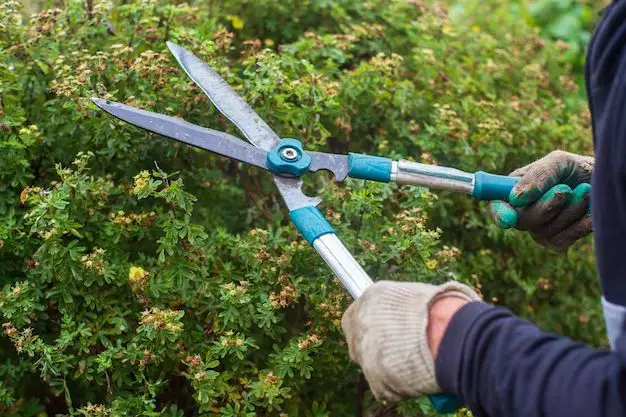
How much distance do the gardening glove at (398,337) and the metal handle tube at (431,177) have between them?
533mm

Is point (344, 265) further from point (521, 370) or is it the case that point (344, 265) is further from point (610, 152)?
point (610, 152)

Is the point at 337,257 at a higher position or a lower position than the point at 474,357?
lower

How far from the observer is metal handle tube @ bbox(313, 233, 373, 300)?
2.00 m

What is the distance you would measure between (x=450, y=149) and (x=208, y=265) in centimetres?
106

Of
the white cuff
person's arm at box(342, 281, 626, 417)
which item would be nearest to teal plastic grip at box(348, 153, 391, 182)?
person's arm at box(342, 281, 626, 417)

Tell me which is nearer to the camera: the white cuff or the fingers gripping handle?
the white cuff

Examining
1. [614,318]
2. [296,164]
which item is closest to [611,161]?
[614,318]

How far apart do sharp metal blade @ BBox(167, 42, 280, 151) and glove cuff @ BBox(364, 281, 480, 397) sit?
0.79 metres

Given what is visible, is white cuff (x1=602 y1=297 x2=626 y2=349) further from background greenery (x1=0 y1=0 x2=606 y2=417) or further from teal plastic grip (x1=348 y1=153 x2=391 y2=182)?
background greenery (x1=0 y1=0 x2=606 y2=417)

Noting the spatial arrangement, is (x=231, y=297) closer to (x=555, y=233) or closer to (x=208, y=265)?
(x=208, y=265)

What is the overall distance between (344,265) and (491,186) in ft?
1.78

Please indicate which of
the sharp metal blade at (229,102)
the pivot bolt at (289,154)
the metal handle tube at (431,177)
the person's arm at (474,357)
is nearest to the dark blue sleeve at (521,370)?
the person's arm at (474,357)

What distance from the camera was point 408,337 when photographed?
1775 millimetres

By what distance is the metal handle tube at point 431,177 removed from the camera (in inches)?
92.4
